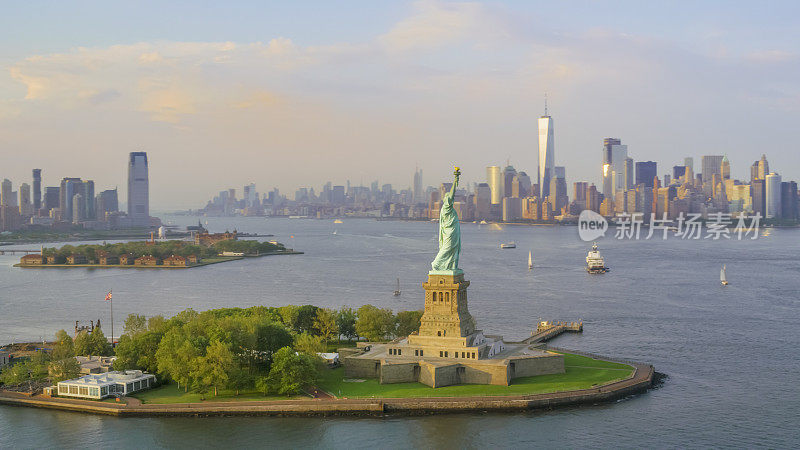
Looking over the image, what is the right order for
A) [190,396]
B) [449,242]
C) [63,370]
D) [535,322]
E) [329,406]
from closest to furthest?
1. [329,406]
2. [190,396]
3. [63,370]
4. [449,242]
5. [535,322]

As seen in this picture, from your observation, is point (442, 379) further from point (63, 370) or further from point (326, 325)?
point (63, 370)

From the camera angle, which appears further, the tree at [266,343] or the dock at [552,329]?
the dock at [552,329]

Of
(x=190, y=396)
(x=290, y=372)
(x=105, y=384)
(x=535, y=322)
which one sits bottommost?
(x=190, y=396)

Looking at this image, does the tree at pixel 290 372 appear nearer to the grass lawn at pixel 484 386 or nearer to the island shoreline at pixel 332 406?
the island shoreline at pixel 332 406

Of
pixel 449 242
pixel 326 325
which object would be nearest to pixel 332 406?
pixel 449 242

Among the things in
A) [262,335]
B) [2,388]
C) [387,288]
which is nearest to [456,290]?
[262,335]

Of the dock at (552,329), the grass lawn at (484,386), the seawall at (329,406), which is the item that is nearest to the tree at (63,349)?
the seawall at (329,406)
